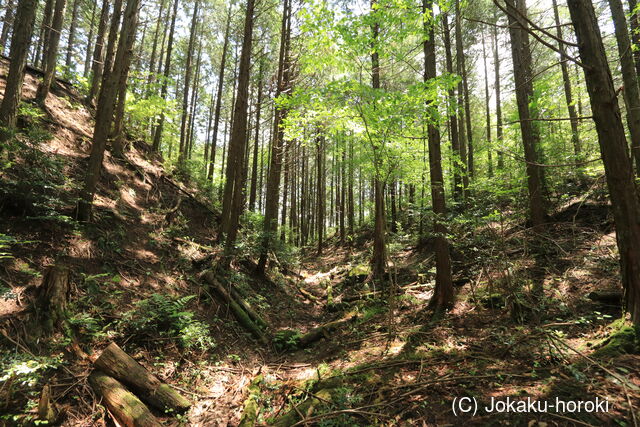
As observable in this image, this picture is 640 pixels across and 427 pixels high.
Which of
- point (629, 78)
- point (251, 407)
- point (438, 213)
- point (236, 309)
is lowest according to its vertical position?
point (251, 407)

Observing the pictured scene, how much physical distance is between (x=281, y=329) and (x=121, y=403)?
4466 millimetres

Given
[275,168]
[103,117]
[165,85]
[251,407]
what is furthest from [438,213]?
[165,85]

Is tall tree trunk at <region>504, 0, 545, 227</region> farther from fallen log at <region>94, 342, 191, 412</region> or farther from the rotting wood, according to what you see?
fallen log at <region>94, 342, 191, 412</region>

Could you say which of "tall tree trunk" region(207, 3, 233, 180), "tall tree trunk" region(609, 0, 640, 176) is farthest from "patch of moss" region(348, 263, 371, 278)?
"tall tree trunk" region(207, 3, 233, 180)

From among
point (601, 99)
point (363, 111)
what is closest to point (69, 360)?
point (363, 111)

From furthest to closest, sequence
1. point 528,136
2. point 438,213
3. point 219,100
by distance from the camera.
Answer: point 219,100 → point 528,136 → point 438,213

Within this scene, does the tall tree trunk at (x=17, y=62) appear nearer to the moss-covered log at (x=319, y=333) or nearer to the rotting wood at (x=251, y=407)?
the rotting wood at (x=251, y=407)

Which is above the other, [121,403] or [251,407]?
[121,403]

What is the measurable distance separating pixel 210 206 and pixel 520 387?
12.7 metres

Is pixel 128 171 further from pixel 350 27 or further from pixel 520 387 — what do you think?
pixel 520 387

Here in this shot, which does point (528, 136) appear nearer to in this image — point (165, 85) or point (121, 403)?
point (121, 403)

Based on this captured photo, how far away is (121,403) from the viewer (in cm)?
368

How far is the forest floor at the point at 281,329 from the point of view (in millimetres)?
3406

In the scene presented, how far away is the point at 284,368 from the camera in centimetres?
578
